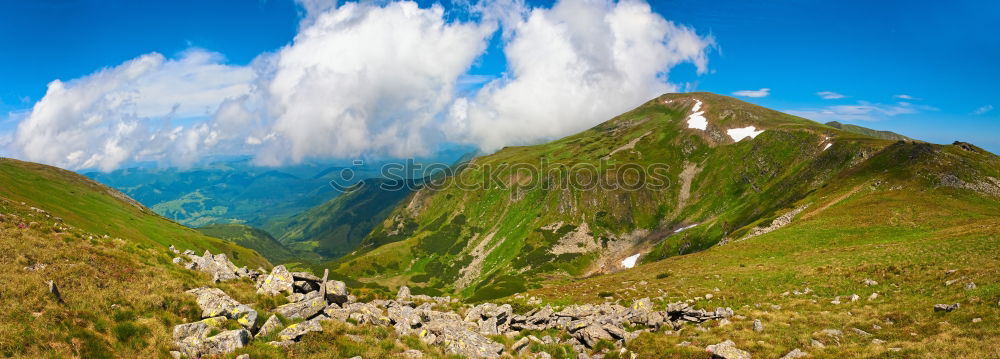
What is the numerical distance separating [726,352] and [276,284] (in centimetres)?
2770

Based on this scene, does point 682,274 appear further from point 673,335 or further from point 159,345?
point 159,345

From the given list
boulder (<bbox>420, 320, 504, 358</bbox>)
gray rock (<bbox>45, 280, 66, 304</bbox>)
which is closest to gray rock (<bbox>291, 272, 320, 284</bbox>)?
boulder (<bbox>420, 320, 504, 358</bbox>)

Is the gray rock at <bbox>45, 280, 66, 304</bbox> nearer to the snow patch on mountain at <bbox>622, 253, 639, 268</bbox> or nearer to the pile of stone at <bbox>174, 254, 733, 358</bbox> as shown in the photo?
the pile of stone at <bbox>174, 254, 733, 358</bbox>

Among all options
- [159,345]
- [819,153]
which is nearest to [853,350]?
[159,345]

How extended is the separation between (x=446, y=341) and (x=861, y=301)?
28.2 metres

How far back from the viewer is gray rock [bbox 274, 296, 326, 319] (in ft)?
72.7

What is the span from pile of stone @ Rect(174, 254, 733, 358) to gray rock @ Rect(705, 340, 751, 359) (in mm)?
5362

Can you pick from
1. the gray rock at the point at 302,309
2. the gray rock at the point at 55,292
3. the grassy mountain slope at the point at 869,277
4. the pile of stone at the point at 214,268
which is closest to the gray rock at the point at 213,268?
the pile of stone at the point at 214,268

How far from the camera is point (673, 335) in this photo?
2359 cm

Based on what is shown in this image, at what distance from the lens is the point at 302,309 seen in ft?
74.2

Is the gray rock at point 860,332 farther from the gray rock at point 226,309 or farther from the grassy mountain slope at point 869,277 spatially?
the gray rock at point 226,309

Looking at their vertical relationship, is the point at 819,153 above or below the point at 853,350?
above

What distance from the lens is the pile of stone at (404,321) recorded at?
698 inches

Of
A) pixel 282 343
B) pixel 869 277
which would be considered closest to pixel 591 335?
pixel 282 343
